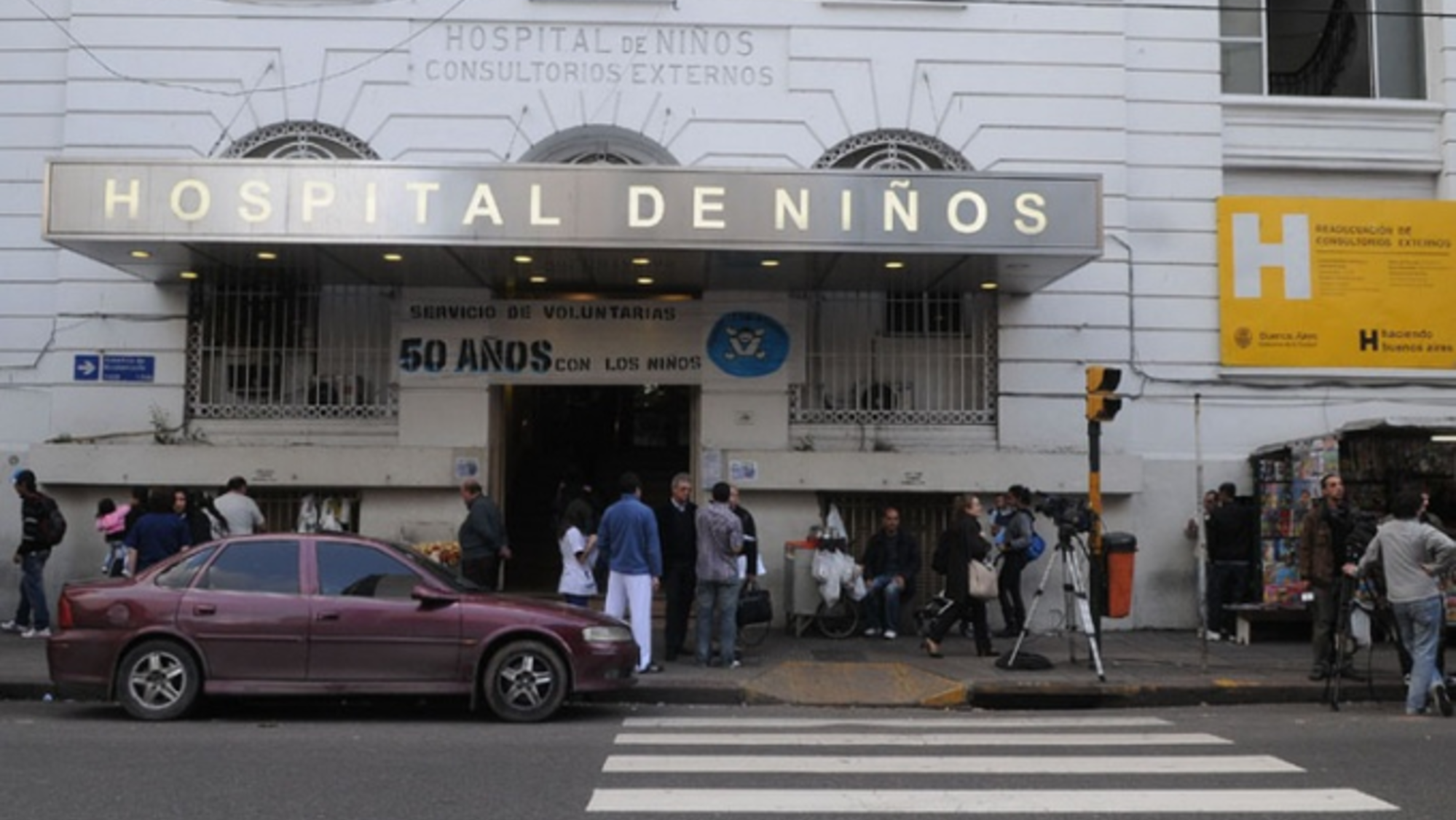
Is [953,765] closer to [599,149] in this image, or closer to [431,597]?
[431,597]

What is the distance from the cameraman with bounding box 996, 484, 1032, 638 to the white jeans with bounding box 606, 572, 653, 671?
4423 mm

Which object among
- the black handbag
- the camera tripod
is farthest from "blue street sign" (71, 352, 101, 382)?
the camera tripod

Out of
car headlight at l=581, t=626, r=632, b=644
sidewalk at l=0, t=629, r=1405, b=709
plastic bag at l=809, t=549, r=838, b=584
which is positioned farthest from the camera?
plastic bag at l=809, t=549, r=838, b=584

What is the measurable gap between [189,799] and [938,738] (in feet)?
16.5

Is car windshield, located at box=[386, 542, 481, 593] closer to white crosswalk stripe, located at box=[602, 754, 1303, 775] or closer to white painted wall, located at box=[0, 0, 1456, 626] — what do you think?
white crosswalk stripe, located at box=[602, 754, 1303, 775]

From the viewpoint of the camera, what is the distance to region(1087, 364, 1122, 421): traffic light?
1246 centimetres

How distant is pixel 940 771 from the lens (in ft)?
27.1

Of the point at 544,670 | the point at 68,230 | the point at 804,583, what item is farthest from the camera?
the point at 804,583

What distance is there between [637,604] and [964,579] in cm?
337

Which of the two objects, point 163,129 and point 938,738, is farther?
point 163,129

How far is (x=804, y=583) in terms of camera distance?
15.1 m

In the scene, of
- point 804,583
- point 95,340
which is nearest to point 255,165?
point 95,340

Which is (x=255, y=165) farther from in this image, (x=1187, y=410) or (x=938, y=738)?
(x=1187, y=410)

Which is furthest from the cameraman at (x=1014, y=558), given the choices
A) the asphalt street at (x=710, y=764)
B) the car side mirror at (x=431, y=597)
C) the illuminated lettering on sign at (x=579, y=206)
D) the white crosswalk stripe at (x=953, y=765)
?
the car side mirror at (x=431, y=597)
